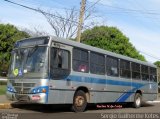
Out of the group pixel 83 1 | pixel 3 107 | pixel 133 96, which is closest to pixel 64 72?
pixel 3 107

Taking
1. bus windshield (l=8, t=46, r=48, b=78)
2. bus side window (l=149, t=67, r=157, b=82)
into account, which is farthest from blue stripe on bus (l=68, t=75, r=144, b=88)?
bus side window (l=149, t=67, r=157, b=82)

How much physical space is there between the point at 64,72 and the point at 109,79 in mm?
4163

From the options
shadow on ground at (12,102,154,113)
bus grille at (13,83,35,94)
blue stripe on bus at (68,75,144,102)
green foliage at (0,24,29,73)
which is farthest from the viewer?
green foliage at (0,24,29,73)

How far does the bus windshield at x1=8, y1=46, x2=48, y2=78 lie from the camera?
46.4 ft

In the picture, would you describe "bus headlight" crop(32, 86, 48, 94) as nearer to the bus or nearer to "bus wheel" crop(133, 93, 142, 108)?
the bus

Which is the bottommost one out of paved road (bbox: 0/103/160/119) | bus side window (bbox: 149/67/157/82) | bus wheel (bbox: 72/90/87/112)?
paved road (bbox: 0/103/160/119)

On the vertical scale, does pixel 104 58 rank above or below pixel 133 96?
above

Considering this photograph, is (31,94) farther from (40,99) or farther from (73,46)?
(73,46)

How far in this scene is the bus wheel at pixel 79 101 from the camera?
51.5 feet

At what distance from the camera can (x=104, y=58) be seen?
59.8 ft

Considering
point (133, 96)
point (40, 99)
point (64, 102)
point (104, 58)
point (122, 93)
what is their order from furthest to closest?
1. point (133, 96)
2. point (122, 93)
3. point (104, 58)
4. point (64, 102)
5. point (40, 99)

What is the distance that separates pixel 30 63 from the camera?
47.7ft

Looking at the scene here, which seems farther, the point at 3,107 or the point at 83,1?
the point at 83,1

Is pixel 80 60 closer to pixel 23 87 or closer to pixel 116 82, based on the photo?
pixel 23 87
